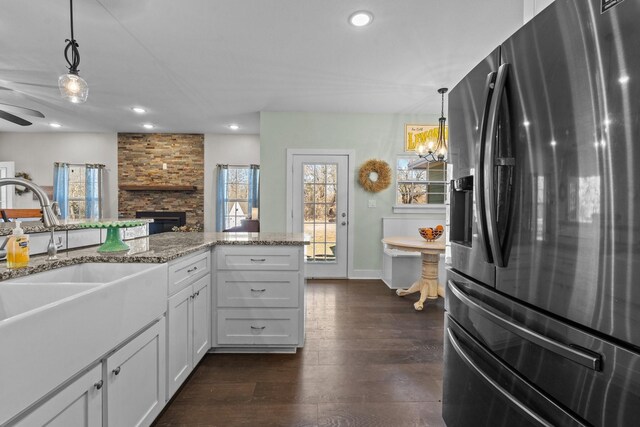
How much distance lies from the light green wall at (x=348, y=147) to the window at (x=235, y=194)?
2038mm

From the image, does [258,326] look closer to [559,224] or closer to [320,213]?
[559,224]

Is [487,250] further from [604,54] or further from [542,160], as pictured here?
[604,54]

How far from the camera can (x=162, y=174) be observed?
6.88 metres

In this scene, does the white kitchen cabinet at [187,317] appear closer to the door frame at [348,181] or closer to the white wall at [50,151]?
the door frame at [348,181]

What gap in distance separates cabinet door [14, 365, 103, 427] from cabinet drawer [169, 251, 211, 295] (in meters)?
0.61

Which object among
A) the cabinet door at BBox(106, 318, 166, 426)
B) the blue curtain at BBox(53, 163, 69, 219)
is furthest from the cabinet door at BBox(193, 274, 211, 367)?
the blue curtain at BBox(53, 163, 69, 219)

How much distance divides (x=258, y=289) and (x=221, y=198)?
16.0 feet

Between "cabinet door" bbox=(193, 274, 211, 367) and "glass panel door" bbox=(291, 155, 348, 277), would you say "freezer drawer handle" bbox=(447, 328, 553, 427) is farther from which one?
"glass panel door" bbox=(291, 155, 348, 277)

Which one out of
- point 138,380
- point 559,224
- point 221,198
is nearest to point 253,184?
point 221,198

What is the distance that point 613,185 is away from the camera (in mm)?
630

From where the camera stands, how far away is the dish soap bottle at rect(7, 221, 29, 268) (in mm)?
1322

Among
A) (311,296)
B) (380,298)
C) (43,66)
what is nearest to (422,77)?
(380,298)

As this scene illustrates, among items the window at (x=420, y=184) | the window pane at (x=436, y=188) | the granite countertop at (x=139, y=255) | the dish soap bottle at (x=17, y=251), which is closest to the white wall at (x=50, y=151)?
the granite countertop at (x=139, y=255)

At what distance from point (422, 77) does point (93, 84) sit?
13.1ft
